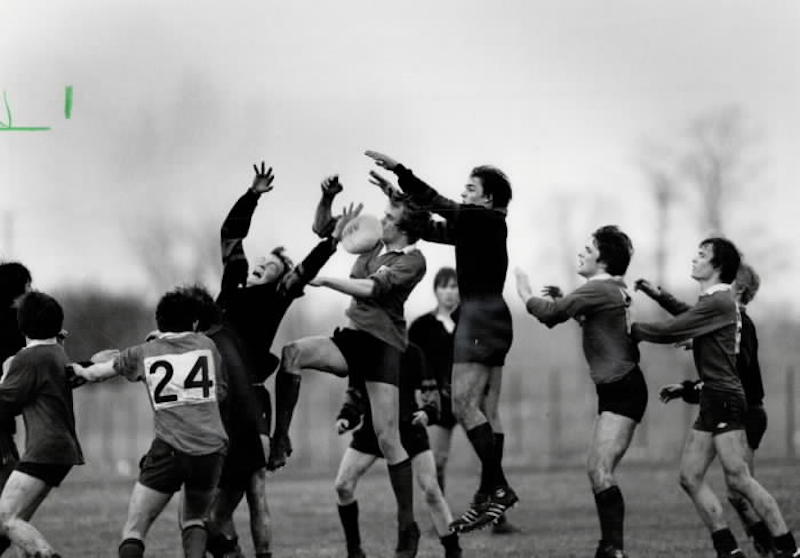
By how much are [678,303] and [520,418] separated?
2149cm

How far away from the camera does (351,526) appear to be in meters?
10.7

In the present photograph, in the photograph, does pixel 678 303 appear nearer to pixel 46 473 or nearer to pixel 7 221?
pixel 46 473

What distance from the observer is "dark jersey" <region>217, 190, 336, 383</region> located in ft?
32.7

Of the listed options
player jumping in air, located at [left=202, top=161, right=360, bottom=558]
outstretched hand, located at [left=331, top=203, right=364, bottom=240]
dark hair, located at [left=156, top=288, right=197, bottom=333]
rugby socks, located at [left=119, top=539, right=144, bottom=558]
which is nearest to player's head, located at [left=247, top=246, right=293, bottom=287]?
player jumping in air, located at [left=202, top=161, right=360, bottom=558]

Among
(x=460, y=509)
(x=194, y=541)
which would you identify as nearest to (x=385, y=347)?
(x=194, y=541)

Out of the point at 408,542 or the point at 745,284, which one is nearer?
the point at 408,542

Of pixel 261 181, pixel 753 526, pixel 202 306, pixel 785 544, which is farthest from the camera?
pixel 753 526

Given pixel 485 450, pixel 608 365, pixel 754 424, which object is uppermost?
pixel 608 365

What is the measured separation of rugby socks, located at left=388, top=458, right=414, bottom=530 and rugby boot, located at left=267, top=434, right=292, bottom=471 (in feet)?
2.94

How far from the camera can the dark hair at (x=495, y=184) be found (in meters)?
10.4

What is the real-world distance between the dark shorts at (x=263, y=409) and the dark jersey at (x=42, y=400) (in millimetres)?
1325

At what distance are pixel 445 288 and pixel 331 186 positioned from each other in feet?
12.4

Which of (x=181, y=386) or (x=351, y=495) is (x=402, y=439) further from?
(x=181, y=386)

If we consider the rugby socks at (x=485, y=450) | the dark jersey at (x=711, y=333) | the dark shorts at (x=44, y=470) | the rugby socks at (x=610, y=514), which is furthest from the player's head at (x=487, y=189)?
the dark shorts at (x=44, y=470)
